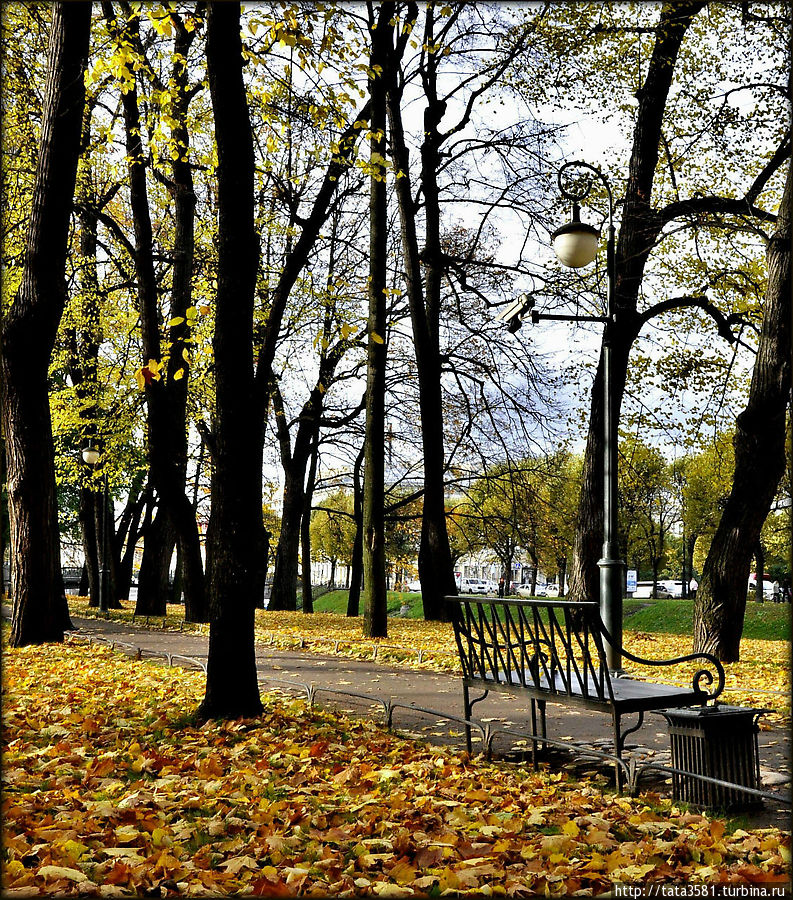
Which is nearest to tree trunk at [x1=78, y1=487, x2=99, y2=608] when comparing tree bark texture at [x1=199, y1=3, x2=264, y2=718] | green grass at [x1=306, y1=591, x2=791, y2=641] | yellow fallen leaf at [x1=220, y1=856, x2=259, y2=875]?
green grass at [x1=306, y1=591, x2=791, y2=641]

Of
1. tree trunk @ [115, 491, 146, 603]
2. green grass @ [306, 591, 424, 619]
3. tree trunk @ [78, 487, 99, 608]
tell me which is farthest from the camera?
green grass @ [306, 591, 424, 619]

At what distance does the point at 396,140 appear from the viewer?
58.4 ft

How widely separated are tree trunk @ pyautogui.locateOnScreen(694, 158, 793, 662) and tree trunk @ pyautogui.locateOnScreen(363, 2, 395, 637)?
5571 millimetres

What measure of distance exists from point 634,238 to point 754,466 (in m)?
5.32

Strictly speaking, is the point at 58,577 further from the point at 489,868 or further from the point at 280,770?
the point at 489,868

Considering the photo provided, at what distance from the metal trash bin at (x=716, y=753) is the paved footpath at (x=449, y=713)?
200 mm

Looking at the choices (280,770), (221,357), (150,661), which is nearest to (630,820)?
(280,770)

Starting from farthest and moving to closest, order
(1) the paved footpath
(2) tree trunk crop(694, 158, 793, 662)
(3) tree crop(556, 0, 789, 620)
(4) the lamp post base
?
(3) tree crop(556, 0, 789, 620) < (2) tree trunk crop(694, 158, 793, 662) < (4) the lamp post base < (1) the paved footpath

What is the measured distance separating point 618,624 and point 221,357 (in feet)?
16.3

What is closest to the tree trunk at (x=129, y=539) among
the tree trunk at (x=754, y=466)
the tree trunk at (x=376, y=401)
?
the tree trunk at (x=376, y=401)

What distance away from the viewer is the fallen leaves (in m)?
3.73

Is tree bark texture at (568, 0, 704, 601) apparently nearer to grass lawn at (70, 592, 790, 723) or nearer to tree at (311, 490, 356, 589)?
grass lawn at (70, 592, 790, 723)

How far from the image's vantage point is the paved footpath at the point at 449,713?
20.9 ft

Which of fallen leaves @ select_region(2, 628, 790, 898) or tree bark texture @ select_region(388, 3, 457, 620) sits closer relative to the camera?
fallen leaves @ select_region(2, 628, 790, 898)
